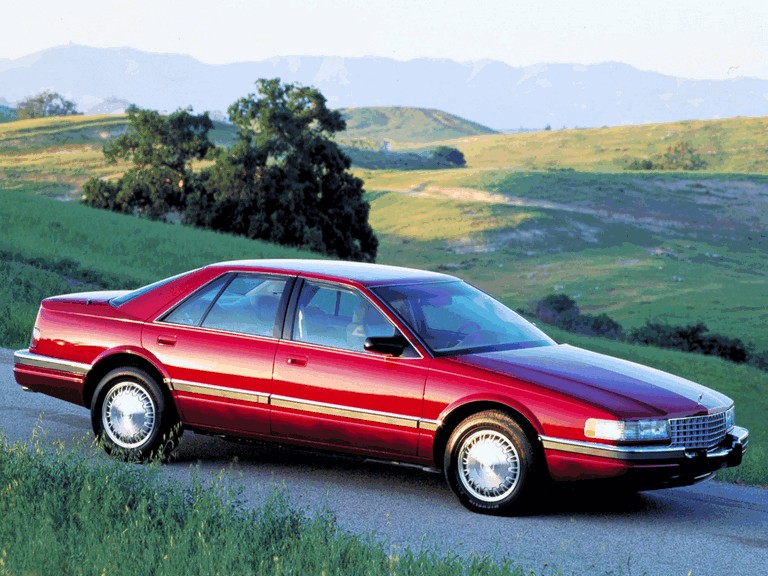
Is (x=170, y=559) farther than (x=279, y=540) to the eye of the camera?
No

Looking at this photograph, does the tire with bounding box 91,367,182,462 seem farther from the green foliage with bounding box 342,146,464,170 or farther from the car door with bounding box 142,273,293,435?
the green foliage with bounding box 342,146,464,170

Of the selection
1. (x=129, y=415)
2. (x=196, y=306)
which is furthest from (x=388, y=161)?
(x=129, y=415)

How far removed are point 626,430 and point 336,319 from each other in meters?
2.16

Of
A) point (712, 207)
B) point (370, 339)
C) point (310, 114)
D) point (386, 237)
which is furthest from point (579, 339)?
point (712, 207)

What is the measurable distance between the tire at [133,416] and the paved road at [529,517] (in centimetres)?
26

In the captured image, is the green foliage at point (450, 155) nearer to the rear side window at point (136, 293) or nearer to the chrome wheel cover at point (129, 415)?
the rear side window at point (136, 293)

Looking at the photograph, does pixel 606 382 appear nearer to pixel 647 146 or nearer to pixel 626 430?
pixel 626 430

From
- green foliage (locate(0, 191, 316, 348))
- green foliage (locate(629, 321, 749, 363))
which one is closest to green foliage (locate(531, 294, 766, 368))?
green foliage (locate(629, 321, 749, 363))

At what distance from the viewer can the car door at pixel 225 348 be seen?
29.0 ft

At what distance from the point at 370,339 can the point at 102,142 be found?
130701 millimetres

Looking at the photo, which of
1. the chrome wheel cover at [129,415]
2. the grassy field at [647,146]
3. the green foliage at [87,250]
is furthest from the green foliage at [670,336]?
the grassy field at [647,146]

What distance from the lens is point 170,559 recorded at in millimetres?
5781

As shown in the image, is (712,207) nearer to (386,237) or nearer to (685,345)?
(386,237)

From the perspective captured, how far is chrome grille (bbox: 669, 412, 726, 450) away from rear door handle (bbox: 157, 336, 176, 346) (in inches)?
138
